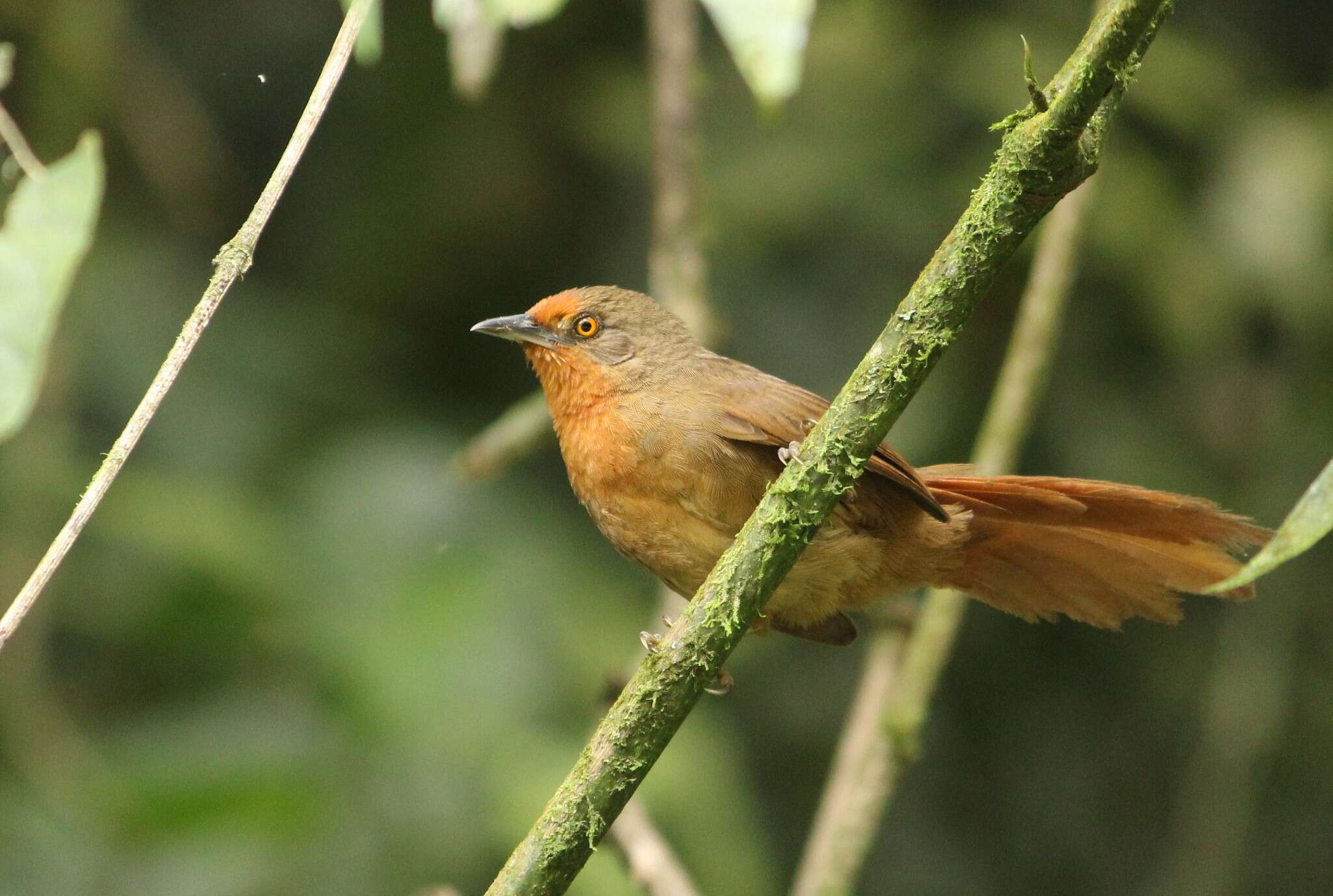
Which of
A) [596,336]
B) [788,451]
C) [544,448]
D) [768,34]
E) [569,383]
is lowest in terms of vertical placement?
[768,34]

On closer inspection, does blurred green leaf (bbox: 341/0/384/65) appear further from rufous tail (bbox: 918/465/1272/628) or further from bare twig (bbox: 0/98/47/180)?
rufous tail (bbox: 918/465/1272/628)

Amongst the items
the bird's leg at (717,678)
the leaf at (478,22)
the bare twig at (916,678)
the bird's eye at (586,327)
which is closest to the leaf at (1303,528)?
the leaf at (478,22)

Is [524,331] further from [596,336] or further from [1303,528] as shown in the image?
[1303,528]

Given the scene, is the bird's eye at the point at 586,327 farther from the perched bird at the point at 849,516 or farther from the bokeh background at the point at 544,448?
the bokeh background at the point at 544,448

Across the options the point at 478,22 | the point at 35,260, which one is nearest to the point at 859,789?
the point at 478,22

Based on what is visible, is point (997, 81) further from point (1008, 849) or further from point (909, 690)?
point (1008, 849)

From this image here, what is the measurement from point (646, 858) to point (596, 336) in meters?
1.33

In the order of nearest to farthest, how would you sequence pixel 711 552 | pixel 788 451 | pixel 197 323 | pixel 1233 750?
pixel 197 323 < pixel 788 451 < pixel 711 552 < pixel 1233 750

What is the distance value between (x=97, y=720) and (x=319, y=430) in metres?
1.21

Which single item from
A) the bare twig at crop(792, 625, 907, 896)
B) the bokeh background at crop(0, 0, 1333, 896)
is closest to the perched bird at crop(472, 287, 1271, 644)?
the bare twig at crop(792, 625, 907, 896)

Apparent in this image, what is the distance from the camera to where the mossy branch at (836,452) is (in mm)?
1875

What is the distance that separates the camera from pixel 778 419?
3203 mm

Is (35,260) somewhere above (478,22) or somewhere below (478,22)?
below

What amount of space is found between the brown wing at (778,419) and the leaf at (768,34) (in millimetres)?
1359
